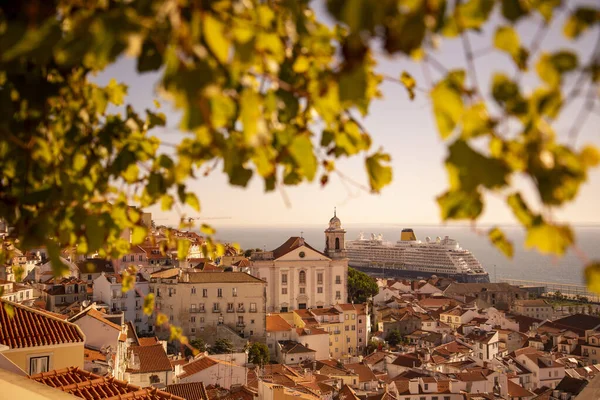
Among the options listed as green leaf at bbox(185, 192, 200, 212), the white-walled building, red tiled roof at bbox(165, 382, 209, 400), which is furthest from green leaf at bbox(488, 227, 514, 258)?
the white-walled building

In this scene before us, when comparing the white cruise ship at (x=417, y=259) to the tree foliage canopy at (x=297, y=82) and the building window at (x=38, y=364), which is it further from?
the tree foliage canopy at (x=297, y=82)

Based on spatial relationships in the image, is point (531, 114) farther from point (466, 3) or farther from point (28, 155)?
point (28, 155)

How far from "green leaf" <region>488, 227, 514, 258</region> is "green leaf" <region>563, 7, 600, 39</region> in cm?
42

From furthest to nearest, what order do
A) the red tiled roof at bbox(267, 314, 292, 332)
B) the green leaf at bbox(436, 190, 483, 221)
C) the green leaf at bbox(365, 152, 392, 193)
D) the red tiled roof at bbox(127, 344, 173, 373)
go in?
the red tiled roof at bbox(267, 314, 292, 332), the red tiled roof at bbox(127, 344, 173, 373), the green leaf at bbox(365, 152, 392, 193), the green leaf at bbox(436, 190, 483, 221)

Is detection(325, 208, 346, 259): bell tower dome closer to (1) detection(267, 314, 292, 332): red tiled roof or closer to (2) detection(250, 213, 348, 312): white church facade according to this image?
(2) detection(250, 213, 348, 312): white church facade

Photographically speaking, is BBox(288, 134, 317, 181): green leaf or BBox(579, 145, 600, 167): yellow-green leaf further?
BBox(288, 134, 317, 181): green leaf

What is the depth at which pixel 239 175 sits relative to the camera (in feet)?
3.77

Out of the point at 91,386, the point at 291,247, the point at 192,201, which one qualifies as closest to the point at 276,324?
the point at 291,247

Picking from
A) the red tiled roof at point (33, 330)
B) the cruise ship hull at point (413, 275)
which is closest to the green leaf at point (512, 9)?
the red tiled roof at point (33, 330)

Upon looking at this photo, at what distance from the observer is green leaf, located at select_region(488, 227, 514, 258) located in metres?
1.08

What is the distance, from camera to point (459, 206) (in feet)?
2.96

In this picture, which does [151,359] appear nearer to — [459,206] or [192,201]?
[192,201]

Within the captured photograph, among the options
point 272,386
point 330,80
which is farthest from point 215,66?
point 272,386

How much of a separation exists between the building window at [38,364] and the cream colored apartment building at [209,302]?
57.1ft
